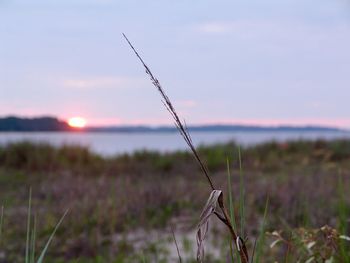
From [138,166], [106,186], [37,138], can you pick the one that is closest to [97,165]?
[138,166]

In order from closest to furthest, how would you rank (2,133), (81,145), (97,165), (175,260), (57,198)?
(175,260), (57,198), (97,165), (81,145), (2,133)

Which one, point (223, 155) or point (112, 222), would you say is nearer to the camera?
point (112, 222)

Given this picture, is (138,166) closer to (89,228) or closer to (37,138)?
(37,138)

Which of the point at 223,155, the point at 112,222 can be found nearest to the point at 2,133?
the point at 223,155

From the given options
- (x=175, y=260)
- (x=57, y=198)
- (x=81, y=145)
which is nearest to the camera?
(x=175, y=260)

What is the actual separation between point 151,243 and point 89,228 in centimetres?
81

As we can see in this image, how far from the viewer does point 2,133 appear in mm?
15109

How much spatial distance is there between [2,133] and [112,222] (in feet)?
32.2

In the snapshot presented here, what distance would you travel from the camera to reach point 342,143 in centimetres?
1520

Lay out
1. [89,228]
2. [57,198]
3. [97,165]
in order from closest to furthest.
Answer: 1. [89,228]
2. [57,198]
3. [97,165]

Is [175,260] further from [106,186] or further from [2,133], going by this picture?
[2,133]

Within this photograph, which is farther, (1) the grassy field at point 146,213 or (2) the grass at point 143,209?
(1) the grassy field at point 146,213

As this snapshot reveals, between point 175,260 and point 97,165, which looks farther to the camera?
point 97,165

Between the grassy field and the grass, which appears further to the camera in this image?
the grassy field
